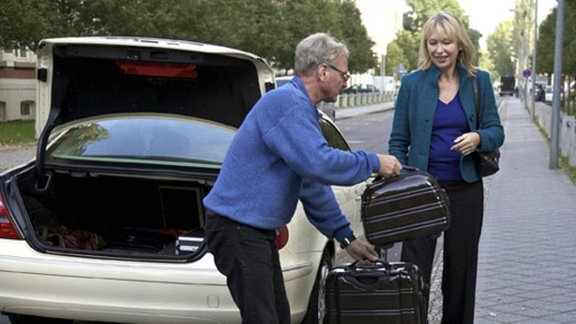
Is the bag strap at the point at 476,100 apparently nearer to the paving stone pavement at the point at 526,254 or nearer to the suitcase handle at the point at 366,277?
the suitcase handle at the point at 366,277

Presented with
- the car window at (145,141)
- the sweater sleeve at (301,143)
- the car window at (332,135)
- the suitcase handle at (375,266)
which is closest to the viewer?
the sweater sleeve at (301,143)

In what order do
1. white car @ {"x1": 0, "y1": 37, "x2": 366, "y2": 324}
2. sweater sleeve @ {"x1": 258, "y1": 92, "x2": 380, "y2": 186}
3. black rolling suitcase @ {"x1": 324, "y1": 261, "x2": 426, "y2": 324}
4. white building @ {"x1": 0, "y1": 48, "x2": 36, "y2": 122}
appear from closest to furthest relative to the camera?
sweater sleeve @ {"x1": 258, "y1": 92, "x2": 380, "y2": 186}
black rolling suitcase @ {"x1": 324, "y1": 261, "x2": 426, "y2": 324}
white car @ {"x1": 0, "y1": 37, "x2": 366, "y2": 324}
white building @ {"x1": 0, "y1": 48, "x2": 36, "y2": 122}

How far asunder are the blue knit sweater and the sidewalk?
2.63 m

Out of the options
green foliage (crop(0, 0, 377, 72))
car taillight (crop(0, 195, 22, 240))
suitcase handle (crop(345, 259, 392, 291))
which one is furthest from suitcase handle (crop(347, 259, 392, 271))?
green foliage (crop(0, 0, 377, 72))

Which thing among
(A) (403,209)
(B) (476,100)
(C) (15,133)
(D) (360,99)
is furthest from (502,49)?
(A) (403,209)

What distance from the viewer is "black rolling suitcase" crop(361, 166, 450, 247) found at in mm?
3805

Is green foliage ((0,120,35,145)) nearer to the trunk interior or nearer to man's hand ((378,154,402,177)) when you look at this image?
the trunk interior

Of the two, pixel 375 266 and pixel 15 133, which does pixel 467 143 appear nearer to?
pixel 375 266

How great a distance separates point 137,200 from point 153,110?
775mm

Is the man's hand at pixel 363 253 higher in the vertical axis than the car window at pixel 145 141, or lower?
lower

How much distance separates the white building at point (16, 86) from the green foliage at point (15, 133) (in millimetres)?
3776

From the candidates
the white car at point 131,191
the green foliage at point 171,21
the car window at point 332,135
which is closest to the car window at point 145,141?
the white car at point 131,191

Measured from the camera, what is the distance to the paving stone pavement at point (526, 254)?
607cm

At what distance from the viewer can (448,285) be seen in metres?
4.70
